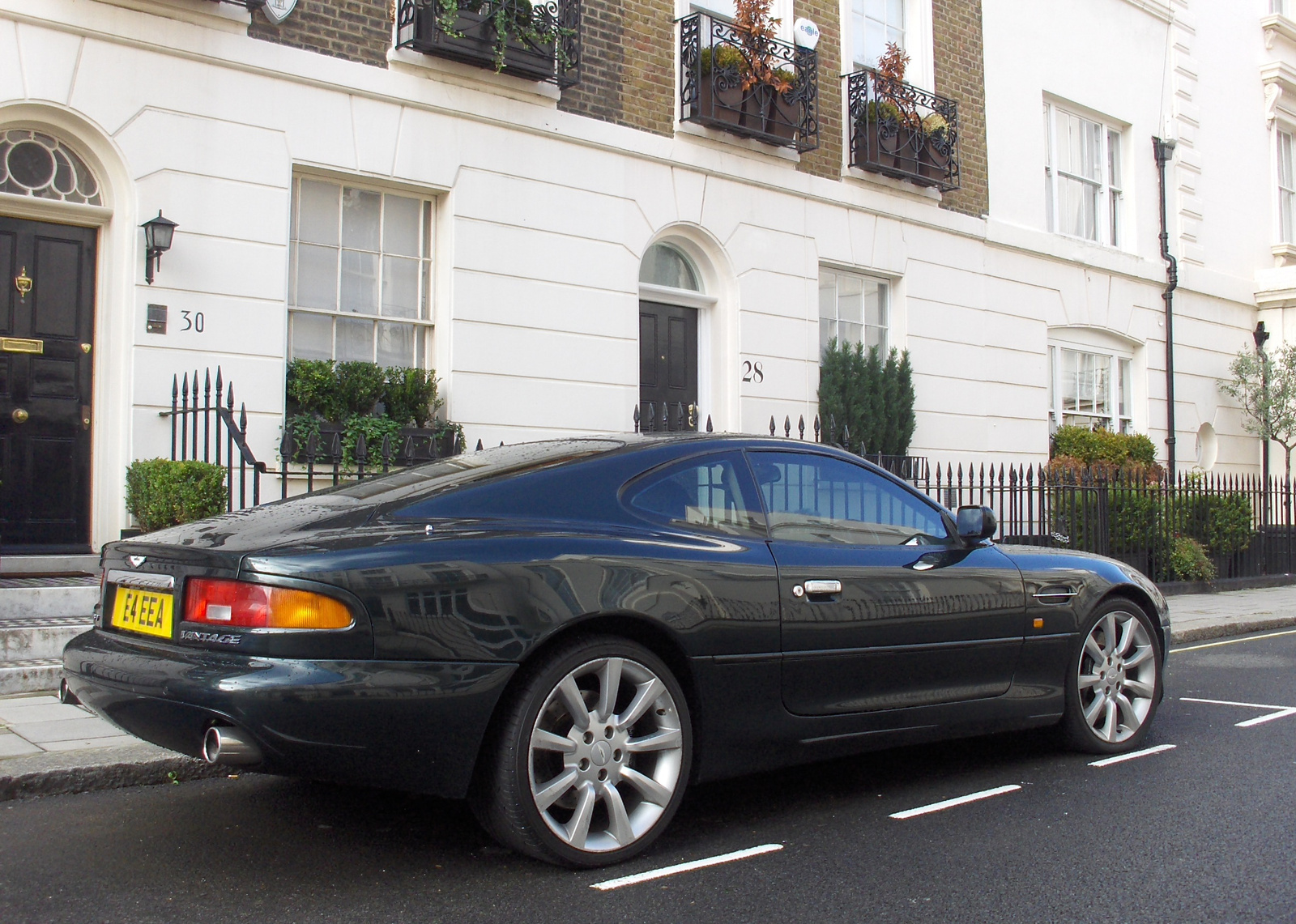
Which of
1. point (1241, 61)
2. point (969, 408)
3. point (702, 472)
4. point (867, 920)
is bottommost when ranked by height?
point (867, 920)

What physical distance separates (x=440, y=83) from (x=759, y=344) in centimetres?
446

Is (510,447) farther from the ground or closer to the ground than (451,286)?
closer to the ground

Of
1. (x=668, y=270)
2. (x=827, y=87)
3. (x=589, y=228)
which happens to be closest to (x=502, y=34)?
(x=589, y=228)

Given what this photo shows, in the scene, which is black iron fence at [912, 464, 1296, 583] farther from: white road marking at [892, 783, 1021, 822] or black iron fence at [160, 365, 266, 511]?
white road marking at [892, 783, 1021, 822]

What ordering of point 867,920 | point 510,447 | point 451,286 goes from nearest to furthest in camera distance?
point 867,920, point 510,447, point 451,286

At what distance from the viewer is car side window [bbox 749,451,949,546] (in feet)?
15.6

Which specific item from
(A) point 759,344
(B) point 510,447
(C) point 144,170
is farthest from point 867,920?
(A) point 759,344

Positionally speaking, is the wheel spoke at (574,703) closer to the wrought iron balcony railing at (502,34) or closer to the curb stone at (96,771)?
the curb stone at (96,771)

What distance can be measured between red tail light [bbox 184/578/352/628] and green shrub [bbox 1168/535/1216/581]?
13.1 metres

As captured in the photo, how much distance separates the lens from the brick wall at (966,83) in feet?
50.9

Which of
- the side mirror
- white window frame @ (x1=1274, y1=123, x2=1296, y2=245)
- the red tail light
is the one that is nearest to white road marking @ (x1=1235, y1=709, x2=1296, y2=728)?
the side mirror

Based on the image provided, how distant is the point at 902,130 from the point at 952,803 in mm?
11301

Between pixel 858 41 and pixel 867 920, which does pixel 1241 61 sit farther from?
pixel 867 920

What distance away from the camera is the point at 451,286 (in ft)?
35.6
